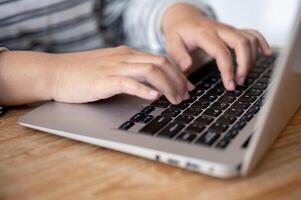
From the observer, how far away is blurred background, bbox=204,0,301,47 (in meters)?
1.45

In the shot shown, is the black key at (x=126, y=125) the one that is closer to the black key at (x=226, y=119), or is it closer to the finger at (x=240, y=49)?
the black key at (x=226, y=119)

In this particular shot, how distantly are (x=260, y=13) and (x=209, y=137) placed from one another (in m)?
1.18

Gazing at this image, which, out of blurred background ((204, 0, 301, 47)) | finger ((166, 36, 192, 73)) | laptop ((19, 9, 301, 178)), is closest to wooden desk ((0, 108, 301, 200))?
laptop ((19, 9, 301, 178))

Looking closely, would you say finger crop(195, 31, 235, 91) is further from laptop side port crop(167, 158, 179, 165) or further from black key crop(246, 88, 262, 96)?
laptop side port crop(167, 158, 179, 165)

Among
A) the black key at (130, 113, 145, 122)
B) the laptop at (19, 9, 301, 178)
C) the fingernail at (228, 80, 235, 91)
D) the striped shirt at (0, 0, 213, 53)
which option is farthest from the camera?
the striped shirt at (0, 0, 213, 53)

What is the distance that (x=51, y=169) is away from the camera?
0.45 metres

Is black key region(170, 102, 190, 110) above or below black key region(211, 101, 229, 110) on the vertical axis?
above

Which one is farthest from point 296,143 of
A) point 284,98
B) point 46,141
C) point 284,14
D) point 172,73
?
point 284,14

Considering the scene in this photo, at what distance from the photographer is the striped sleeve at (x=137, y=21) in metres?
0.88

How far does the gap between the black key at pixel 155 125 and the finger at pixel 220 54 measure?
0.15m

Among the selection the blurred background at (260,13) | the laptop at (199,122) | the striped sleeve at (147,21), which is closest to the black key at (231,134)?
the laptop at (199,122)

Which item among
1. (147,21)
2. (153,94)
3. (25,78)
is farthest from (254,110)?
(147,21)

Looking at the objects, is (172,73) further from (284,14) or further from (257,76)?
(284,14)

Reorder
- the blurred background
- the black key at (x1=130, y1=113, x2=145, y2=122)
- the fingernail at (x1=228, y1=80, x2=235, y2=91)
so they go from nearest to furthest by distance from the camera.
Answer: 1. the black key at (x1=130, y1=113, x2=145, y2=122)
2. the fingernail at (x1=228, y1=80, x2=235, y2=91)
3. the blurred background
